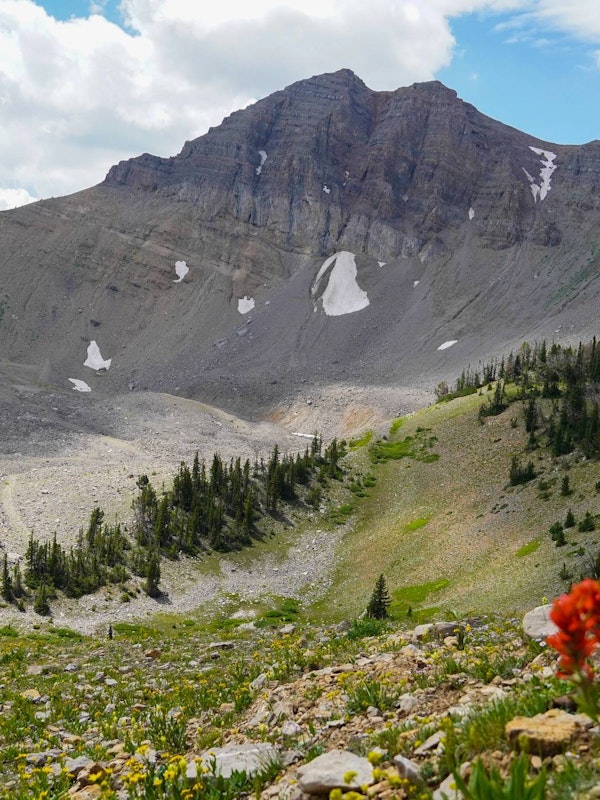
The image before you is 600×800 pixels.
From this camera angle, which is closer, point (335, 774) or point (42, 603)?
point (335, 774)

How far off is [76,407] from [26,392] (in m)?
6.87

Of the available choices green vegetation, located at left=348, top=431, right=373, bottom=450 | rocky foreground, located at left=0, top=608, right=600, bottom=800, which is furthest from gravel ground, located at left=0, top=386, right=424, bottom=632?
rocky foreground, located at left=0, top=608, right=600, bottom=800

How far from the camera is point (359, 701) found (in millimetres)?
8023

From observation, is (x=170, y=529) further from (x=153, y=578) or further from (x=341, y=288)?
(x=341, y=288)

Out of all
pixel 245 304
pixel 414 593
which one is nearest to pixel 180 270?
pixel 245 304

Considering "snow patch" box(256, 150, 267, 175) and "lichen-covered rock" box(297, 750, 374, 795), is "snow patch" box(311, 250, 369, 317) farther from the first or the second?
"lichen-covered rock" box(297, 750, 374, 795)

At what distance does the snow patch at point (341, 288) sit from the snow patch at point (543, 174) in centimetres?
4847

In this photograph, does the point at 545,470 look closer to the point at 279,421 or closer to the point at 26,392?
the point at 279,421

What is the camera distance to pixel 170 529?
41312 mm

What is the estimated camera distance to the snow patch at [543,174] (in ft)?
518

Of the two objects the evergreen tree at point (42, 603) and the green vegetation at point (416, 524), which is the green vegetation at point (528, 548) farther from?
the evergreen tree at point (42, 603)

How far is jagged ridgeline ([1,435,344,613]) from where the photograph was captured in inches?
1325

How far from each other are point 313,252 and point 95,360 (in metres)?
59.2

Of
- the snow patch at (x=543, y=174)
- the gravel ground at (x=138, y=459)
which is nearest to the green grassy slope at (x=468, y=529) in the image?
the gravel ground at (x=138, y=459)
